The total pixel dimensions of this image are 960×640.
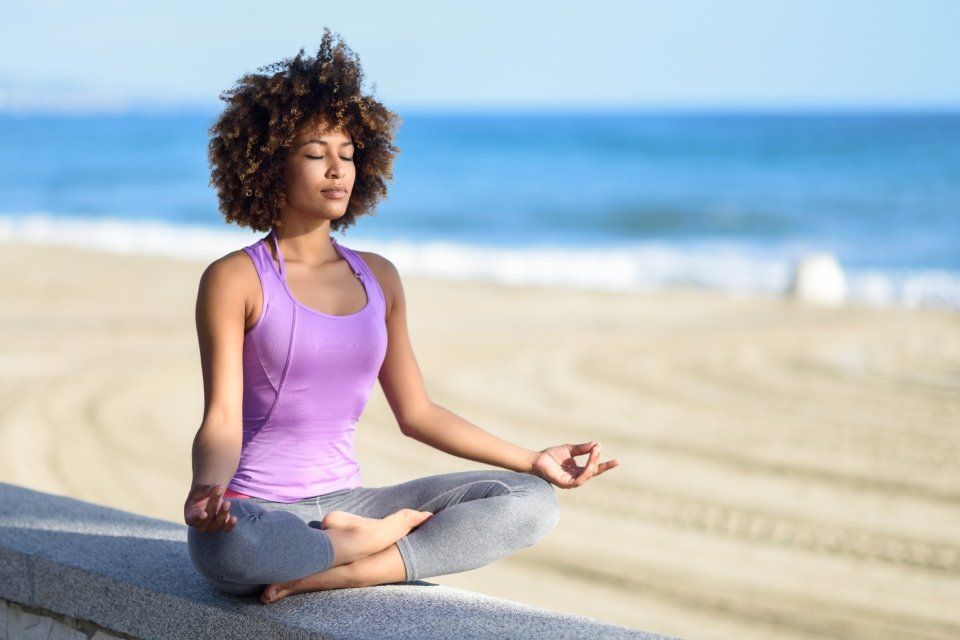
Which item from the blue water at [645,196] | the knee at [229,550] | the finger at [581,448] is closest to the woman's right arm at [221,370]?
the knee at [229,550]

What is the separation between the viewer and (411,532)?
108 inches

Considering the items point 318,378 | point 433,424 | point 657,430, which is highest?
point 318,378

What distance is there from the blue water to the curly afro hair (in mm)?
9463

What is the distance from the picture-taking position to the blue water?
64.0 feet

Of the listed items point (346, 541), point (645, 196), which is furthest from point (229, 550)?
point (645, 196)

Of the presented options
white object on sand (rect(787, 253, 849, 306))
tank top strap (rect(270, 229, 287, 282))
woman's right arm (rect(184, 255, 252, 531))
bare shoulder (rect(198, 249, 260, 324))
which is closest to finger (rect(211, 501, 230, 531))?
woman's right arm (rect(184, 255, 252, 531))

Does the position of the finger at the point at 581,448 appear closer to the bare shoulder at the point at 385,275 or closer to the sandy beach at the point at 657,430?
the bare shoulder at the point at 385,275

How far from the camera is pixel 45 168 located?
35.3 metres

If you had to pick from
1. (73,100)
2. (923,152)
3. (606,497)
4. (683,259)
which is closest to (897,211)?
(683,259)

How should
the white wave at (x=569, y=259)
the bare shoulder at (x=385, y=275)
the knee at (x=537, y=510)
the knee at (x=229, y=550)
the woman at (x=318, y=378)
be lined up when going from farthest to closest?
the white wave at (x=569, y=259)
the bare shoulder at (x=385, y=275)
the knee at (x=537, y=510)
the woman at (x=318, y=378)
the knee at (x=229, y=550)

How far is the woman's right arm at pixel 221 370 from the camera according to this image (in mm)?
2492

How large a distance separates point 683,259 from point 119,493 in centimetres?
1419

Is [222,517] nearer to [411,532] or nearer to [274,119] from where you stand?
[411,532]

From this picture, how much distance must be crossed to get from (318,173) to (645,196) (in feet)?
93.3
